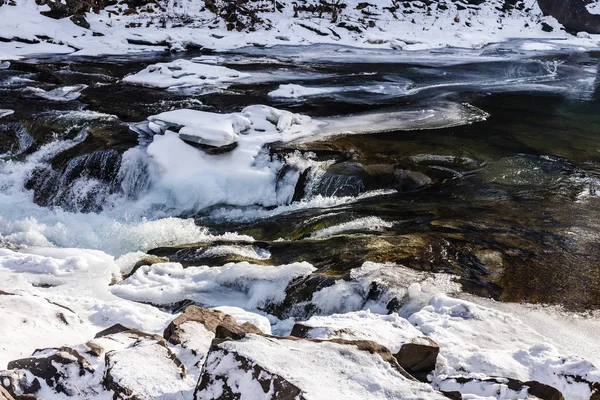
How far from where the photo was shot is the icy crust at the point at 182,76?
44.4ft

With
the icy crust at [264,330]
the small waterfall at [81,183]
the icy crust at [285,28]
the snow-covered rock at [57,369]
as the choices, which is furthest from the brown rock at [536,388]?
the icy crust at [285,28]

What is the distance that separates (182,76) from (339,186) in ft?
25.6

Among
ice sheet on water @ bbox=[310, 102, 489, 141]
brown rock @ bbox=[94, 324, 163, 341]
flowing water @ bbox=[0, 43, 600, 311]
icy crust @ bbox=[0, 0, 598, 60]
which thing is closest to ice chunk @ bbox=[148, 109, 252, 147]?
flowing water @ bbox=[0, 43, 600, 311]

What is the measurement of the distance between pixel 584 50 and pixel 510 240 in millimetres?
22420

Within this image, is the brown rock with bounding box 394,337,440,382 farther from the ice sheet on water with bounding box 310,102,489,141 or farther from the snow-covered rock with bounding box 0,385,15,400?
the ice sheet on water with bounding box 310,102,489,141

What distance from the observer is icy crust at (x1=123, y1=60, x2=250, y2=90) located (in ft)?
44.4

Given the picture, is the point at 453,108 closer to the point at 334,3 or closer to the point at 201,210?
the point at 201,210

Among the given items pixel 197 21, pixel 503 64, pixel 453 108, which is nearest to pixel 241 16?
pixel 197 21

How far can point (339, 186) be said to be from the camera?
809 cm

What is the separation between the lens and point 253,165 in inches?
336

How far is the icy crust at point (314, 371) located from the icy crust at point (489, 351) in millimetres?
499

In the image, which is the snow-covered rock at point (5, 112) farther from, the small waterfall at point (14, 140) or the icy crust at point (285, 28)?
the icy crust at point (285, 28)

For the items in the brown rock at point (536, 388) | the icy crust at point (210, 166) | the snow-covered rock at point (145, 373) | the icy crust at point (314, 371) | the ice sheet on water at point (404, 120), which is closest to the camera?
the icy crust at point (314, 371)

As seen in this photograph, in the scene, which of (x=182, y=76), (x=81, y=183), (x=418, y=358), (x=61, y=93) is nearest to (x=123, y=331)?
(x=418, y=358)
